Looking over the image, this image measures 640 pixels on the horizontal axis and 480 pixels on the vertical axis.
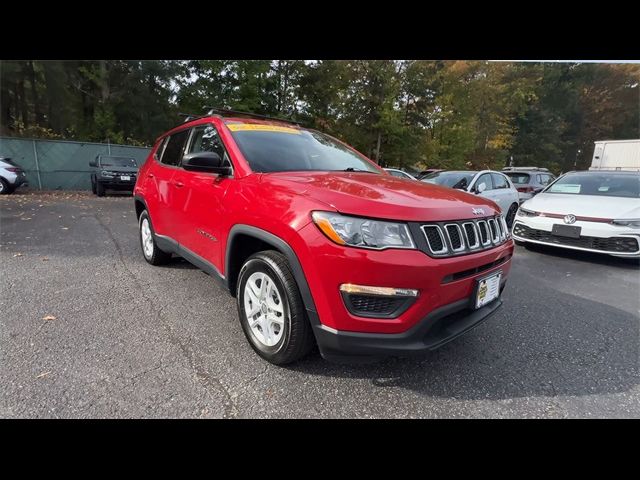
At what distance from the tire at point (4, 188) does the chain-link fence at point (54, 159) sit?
1.84 meters

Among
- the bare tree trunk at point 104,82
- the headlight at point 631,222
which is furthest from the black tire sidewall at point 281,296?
the bare tree trunk at point 104,82

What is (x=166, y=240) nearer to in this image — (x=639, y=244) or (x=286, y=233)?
(x=286, y=233)

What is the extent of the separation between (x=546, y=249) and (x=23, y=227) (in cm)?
984

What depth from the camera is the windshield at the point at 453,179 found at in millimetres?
7014

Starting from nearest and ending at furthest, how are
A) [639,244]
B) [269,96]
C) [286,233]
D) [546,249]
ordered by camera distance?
[286,233], [639,244], [546,249], [269,96]

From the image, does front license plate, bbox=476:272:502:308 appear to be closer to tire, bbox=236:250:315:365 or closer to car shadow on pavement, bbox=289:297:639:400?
car shadow on pavement, bbox=289:297:639:400

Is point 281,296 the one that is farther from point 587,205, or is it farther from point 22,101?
point 22,101

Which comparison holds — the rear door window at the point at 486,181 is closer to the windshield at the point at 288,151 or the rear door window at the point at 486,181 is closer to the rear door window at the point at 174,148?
the windshield at the point at 288,151

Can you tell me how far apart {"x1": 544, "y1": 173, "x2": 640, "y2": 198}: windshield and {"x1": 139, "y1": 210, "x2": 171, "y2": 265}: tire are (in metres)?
6.89

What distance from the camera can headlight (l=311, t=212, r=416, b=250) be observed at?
1.73 m

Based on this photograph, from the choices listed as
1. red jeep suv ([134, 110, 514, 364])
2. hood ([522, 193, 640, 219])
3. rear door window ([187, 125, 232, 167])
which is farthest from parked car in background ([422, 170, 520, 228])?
rear door window ([187, 125, 232, 167])

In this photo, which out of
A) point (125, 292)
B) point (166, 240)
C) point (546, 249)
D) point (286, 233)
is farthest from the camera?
point (546, 249)

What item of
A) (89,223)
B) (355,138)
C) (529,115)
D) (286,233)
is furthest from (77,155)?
(529,115)
